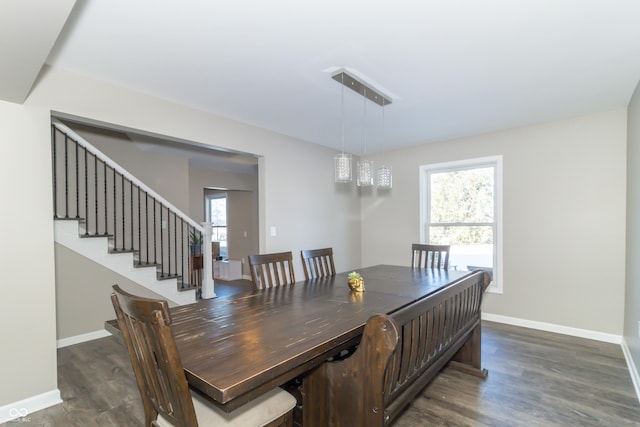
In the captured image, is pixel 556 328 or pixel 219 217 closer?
pixel 556 328

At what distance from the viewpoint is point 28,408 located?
85.3 inches

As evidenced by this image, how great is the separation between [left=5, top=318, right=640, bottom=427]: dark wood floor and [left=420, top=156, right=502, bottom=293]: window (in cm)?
120

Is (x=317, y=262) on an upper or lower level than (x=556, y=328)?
upper

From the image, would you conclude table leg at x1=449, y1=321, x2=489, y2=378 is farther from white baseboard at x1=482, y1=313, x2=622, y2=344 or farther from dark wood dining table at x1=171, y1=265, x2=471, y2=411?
white baseboard at x1=482, y1=313, x2=622, y2=344

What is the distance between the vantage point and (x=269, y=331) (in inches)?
58.6

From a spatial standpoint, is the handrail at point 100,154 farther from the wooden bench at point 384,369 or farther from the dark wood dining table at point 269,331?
the wooden bench at point 384,369

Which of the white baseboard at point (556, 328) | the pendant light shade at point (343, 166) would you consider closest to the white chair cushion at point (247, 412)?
the pendant light shade at point (343, 166)

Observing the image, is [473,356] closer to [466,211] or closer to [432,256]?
[432,256]

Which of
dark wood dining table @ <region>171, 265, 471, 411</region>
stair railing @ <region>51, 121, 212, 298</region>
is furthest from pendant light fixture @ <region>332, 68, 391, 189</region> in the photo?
stair railing @ <region>51, 121, 212, 298</region>

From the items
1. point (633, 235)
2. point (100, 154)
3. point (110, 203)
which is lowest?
point (633, 235)

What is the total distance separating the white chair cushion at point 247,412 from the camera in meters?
1.26

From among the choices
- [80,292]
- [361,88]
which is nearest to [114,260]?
[80,292]

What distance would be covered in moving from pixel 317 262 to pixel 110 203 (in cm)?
303

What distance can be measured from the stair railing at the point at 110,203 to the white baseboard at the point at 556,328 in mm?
3885
